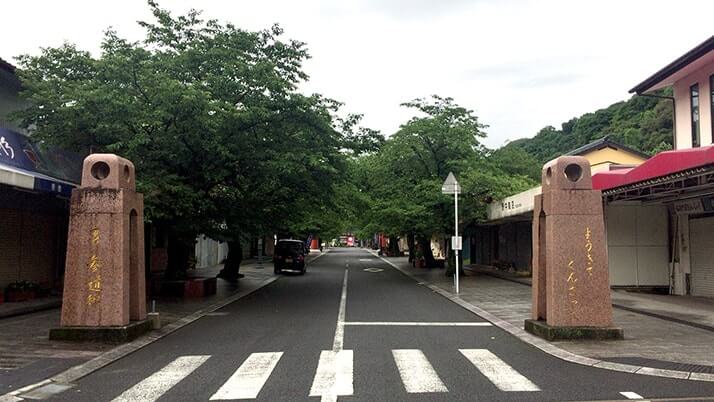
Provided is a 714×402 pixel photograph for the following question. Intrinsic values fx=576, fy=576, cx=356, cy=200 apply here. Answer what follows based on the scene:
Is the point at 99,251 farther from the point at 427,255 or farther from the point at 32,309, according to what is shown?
the point at 427,255

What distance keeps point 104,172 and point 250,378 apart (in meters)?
5.58

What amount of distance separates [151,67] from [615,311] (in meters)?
13.8

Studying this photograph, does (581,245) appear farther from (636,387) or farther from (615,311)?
(615,311)

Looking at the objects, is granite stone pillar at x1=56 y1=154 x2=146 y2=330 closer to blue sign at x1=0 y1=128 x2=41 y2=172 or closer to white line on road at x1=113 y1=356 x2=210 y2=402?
white line on road at x1=113 y1=356 x2=210 y2=402

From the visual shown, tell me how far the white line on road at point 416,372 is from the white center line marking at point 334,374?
697mm

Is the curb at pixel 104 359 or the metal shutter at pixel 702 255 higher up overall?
the metal shutter at pixel 702 255

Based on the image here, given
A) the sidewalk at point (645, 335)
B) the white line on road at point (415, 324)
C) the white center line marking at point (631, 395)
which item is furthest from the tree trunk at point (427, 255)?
the white center line marking at point (631, 395)

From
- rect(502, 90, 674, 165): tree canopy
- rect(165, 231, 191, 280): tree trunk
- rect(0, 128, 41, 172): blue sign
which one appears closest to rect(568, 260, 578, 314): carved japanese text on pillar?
rect(165, 231, 191, 280): tree trunk

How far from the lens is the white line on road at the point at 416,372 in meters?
6.93

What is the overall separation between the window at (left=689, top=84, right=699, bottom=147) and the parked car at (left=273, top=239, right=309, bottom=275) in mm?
19421

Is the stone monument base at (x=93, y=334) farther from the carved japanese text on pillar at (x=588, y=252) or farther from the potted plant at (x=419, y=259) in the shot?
the potted plant at (x=419, y=259)

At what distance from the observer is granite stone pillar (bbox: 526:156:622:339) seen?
10.3 metres

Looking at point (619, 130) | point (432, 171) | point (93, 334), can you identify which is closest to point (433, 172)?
point (432, 171)

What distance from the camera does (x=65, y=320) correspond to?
406 inches
